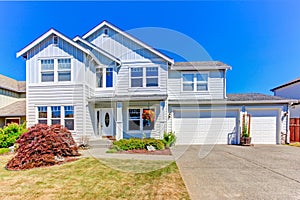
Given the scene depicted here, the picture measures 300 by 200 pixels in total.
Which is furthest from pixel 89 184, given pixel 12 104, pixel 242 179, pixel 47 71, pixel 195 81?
pixel 12 104

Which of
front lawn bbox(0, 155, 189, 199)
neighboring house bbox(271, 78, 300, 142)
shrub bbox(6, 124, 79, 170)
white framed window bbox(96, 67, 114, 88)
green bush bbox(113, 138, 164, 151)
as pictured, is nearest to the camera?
front lawn bbox(0, 155, 189, 199)

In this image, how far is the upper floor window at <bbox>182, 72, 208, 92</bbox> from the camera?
14234 mm

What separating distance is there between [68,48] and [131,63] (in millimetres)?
4432

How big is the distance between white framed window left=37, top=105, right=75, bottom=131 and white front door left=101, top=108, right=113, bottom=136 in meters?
2.32

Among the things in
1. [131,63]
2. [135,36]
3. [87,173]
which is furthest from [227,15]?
[87,173]

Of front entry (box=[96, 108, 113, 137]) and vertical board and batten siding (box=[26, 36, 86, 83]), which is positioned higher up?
vertical board and batten siding (box=[26, 36, 86, 83])

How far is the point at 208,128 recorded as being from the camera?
43.4ft

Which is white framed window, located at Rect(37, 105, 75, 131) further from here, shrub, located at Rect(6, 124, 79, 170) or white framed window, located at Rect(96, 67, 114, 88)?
shrub, located at Rect(6, 124, 79, 170)

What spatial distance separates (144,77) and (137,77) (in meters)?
0.54

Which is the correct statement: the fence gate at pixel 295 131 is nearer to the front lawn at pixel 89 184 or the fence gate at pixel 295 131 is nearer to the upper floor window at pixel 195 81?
the upper floor window at pixel 195 81

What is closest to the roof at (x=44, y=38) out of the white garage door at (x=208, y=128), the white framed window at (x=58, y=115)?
the white framed window at (x=58, y=115)

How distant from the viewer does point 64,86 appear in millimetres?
11508

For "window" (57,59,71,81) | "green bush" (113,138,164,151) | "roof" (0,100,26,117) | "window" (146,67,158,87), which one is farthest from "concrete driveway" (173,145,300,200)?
"roof" (0,100,26,117)

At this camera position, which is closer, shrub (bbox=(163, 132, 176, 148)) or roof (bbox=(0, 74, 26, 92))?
shrub (bbox=(163, 132, 176, 148))
